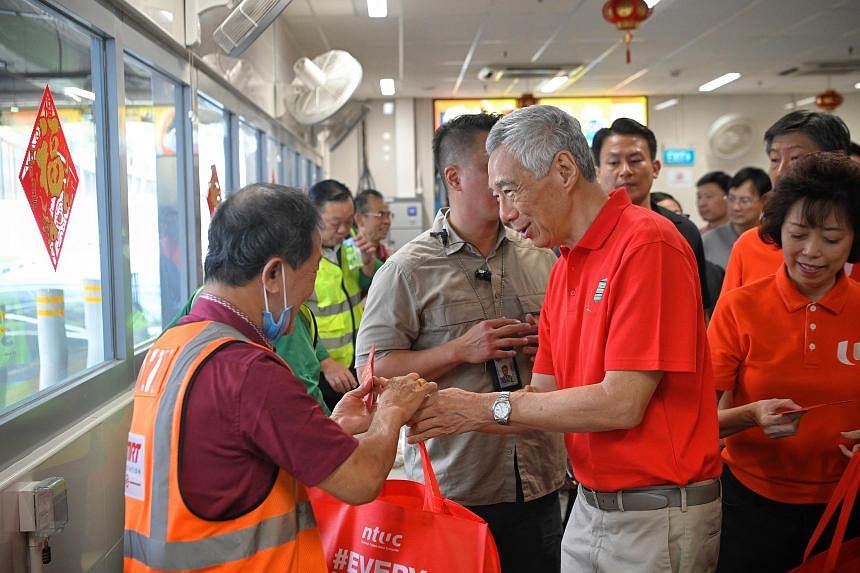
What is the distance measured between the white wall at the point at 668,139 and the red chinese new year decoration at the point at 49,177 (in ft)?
35.9

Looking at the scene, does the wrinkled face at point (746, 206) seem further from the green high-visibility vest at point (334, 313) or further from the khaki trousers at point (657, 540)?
the khaki trousers at point (657, 540)

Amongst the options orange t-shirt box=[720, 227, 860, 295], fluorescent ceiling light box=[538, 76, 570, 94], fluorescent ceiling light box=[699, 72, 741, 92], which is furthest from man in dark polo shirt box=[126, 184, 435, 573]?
fluorescent ceiling light box=[699, 72, 741, 92]

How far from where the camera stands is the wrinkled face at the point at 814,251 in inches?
73.9

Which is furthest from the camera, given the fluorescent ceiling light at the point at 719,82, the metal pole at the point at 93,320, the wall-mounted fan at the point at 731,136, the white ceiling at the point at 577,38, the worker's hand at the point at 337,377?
the wall-mounted fan at the point at 731,136

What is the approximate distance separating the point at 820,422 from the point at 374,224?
4044mm

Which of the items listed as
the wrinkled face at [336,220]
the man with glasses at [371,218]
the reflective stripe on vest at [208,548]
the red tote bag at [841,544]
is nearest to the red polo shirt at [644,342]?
the red tote bag at [841,544]

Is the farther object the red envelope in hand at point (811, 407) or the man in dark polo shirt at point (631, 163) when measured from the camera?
the man in dark polo shirt at point (631, 163)

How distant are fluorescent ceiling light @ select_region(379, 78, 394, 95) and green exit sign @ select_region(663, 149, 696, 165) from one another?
484 cm

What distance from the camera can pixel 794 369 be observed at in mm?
1886

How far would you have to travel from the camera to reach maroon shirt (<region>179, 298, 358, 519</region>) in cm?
127

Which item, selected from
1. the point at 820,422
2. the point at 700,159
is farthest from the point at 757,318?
the point at 700,159

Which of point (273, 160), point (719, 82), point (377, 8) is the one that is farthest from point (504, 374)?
point (719, 82)

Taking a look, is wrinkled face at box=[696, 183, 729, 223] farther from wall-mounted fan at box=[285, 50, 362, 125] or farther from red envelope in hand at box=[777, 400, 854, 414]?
red envelope in hand at box=[777, 400, 854, 414]

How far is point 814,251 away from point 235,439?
1.40 meters
